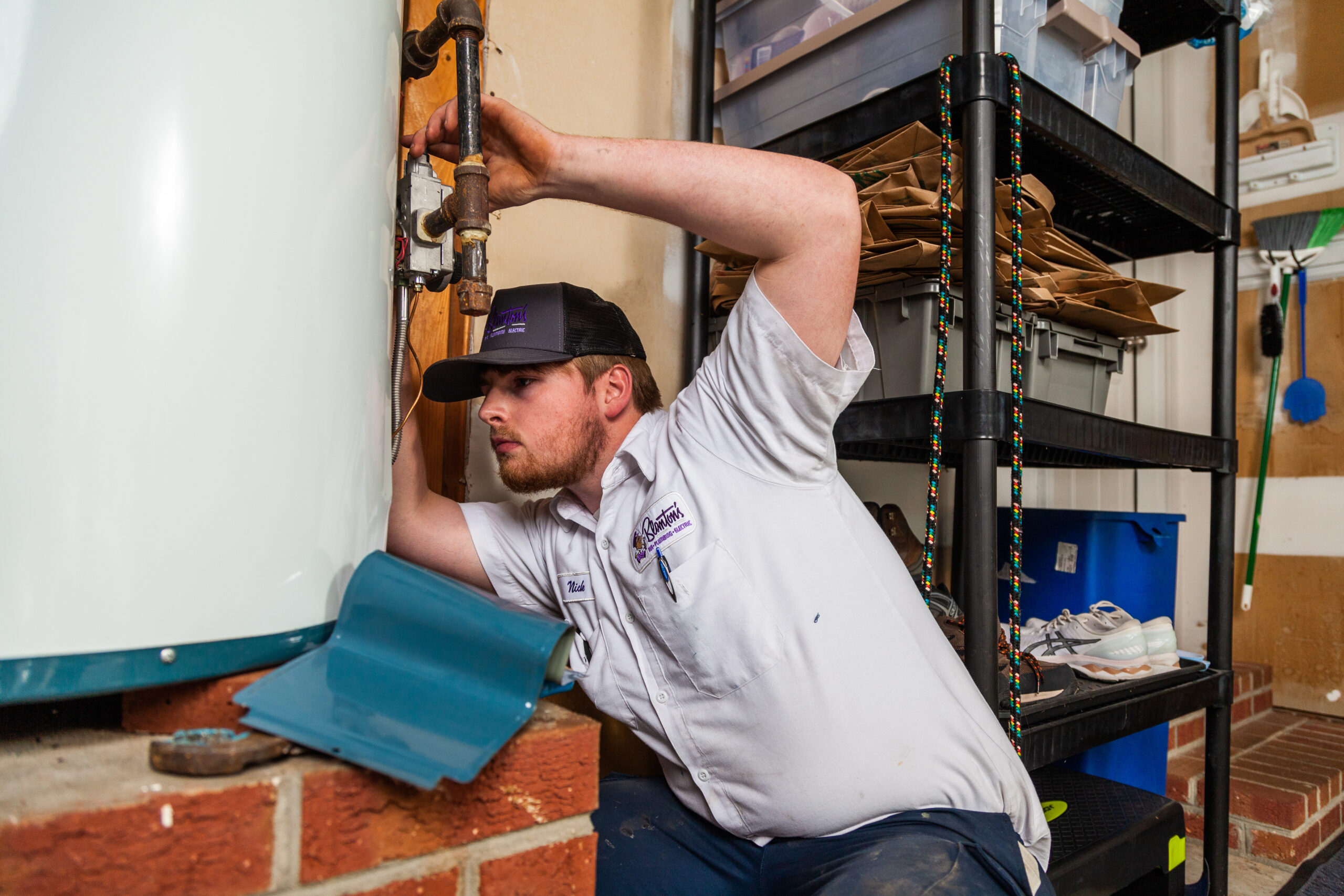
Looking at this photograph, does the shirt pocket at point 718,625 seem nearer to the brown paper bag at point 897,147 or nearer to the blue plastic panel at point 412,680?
the blue plastic panel at point 412,680

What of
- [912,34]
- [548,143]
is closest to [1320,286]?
[912,34]

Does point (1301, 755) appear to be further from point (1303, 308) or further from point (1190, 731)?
point (1303, 308)

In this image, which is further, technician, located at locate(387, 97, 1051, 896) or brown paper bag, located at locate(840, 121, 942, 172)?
brown paper bag, located at locate(840, 121, 942, 172)

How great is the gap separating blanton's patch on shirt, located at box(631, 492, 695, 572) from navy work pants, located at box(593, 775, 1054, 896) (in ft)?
1.15

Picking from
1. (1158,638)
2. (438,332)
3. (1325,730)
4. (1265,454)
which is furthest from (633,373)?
(1325,730)

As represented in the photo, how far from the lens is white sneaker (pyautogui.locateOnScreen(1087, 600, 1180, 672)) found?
4.93 feet

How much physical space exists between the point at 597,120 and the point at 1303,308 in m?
2.18

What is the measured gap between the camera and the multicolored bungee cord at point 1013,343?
1.08 m

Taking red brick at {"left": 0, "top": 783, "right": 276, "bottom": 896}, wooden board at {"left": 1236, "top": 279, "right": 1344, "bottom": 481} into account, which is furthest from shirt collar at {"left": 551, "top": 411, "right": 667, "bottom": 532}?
wooden board at {"left": 1236, "top": 279, "right": 1344, "bottom": 481}

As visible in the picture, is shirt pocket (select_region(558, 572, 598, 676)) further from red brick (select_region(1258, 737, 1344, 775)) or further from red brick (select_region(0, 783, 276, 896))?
red brick (select_region(1258, 737, 1344, 775))

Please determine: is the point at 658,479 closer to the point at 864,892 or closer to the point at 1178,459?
the point at 864,892

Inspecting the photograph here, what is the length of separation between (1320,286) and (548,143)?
2.53 meters

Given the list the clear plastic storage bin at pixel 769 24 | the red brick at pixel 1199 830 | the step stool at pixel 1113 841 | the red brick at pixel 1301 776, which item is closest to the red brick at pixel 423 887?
the step stool at pixel 1113 841

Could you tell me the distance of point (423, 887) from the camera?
0.48 metres
